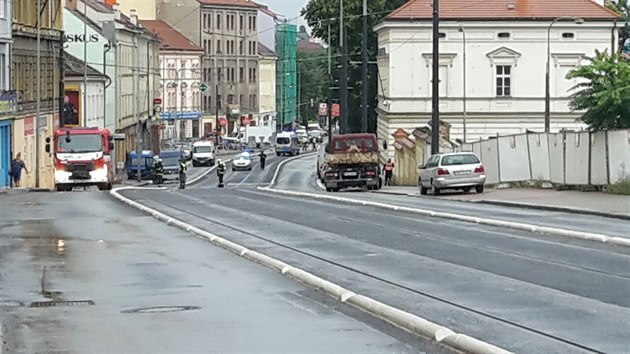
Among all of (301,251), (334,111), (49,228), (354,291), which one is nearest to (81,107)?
(334,111)

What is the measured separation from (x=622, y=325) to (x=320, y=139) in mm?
150153

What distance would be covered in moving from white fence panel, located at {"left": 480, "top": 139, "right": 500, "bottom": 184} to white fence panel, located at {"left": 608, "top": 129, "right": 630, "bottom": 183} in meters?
11.7

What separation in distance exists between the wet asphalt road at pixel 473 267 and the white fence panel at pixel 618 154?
5.51 meters

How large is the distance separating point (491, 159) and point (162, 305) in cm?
3633

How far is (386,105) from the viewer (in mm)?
77625

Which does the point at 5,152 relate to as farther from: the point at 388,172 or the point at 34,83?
the point at 388,172

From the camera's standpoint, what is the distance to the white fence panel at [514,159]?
150 ft

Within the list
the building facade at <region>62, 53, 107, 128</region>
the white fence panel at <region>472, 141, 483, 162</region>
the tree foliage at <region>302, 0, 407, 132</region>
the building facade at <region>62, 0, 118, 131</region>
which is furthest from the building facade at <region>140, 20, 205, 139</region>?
the white fence panel at <region>472, 141, 483, 162</region>

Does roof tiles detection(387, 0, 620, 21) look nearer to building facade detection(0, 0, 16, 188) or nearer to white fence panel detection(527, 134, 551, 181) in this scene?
building facade detection(0, 0, 16, 188)

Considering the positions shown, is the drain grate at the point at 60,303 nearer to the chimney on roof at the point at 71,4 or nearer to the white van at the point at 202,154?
the chimney on roof at the point at 71,4

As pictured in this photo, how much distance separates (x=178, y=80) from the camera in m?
146

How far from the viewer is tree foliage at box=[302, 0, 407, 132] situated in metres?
88.8

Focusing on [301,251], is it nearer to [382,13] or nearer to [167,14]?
[382,13]

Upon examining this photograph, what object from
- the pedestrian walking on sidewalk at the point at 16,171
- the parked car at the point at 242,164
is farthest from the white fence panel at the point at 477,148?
the parked car at the point at 242,164
